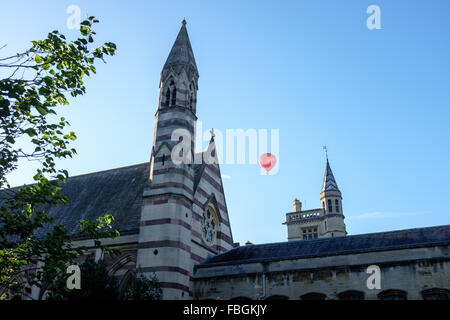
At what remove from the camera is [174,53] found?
96.4 feet

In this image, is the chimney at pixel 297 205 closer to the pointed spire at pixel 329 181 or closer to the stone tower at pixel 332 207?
the stone tower at pixel 332 207

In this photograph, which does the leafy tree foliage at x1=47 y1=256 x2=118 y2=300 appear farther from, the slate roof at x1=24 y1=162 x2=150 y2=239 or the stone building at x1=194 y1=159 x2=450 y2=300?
the stone building at x1=194 y1=159 x2=450 y2=300

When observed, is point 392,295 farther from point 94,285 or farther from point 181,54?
point 181,54

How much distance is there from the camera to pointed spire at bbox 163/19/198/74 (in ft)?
94.0

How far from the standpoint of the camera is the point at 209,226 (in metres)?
28.6

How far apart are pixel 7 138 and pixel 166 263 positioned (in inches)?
522

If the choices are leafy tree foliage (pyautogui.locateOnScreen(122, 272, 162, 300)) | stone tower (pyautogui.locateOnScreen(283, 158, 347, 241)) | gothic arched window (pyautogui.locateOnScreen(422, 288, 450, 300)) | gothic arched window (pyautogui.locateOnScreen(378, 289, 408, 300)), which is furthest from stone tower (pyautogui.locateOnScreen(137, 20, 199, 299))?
stone tower (pyautogui.locateOnScreen(283, 158, 347, 241))

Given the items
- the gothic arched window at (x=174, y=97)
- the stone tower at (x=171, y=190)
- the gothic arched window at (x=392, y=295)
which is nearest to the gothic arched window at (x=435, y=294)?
the gothic arched window at (x=392, y=295)

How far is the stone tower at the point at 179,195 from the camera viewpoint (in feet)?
74.3

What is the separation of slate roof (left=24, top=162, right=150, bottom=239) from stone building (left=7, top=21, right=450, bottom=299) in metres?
0.10

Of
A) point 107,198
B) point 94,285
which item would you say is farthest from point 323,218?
point 94,285

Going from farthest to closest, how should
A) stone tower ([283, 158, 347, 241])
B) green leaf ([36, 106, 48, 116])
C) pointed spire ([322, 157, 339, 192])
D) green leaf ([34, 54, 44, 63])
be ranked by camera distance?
pointed spire ([322, 157, 339, 192]) → stone tower ([283, 158, 347, 241]) → green leaf ([34, 54, 44, 63]) → green leaf ([36, 106, 48, 116])

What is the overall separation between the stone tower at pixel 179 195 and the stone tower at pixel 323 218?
884 inches

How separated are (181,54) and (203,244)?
12760 millimetres
